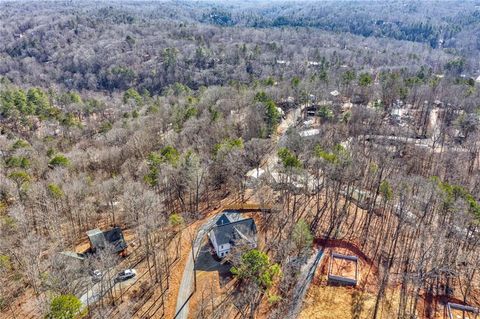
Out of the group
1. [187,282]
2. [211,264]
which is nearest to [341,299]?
[211,264]

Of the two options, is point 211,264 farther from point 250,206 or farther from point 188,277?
point 250,206

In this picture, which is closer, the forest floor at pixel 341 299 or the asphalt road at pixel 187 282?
the forest floor at pixel 341 299

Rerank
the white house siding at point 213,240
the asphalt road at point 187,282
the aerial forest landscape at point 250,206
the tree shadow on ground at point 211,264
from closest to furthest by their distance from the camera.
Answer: the asphalt road at point 187,282
the aerial forest landscape at point 250,206
the tree shadow on ground at point 211,264
the white house siding at point 213,240

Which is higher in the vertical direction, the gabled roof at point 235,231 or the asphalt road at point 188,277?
the gabled roof at point 235,231

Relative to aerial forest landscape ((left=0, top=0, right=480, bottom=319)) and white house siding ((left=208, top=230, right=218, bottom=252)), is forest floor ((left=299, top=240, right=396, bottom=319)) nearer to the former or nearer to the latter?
aerial forest landscape ((left=0, top=0, right=480, bottom=319))

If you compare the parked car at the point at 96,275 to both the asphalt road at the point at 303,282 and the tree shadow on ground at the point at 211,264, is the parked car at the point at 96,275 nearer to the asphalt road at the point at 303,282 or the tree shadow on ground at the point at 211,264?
the tree shadow on ground at the point at 211,264

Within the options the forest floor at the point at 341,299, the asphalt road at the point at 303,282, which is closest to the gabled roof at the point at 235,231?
the asphalt road at the point at 303,282
